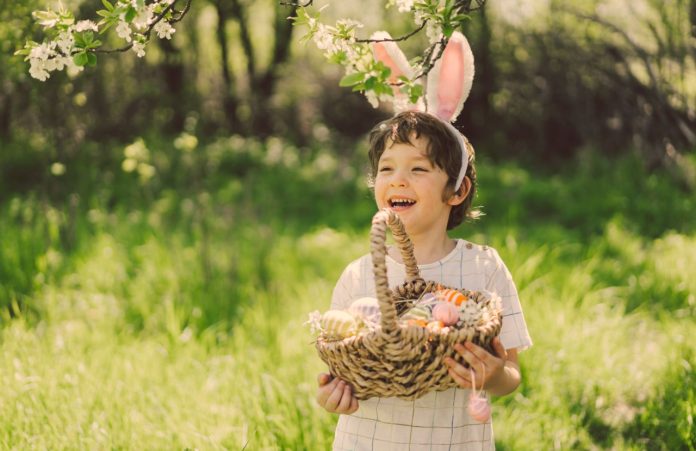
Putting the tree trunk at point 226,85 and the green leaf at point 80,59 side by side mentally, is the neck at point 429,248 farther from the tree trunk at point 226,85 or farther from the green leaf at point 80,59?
the tree trunk at point 226,85

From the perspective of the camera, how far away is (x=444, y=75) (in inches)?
84.0

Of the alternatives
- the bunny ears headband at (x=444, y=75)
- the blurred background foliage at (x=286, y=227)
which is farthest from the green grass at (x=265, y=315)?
the bunny ears headband at (x=444, y=75)

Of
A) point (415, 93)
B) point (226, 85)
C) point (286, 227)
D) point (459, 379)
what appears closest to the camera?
point (459, 379)

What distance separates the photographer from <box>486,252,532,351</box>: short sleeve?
1.92 meters

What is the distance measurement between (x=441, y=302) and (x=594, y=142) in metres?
6.33

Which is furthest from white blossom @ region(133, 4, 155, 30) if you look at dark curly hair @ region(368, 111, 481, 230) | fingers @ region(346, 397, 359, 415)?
fingers @ region(346, 397, 359, 415)

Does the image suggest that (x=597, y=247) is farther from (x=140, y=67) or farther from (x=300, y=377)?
(x=140, y=67)

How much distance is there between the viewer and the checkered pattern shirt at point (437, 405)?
1868 mm

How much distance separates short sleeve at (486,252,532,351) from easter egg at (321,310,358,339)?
1.48 ft

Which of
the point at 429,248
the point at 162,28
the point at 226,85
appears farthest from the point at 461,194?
the point at 226,85

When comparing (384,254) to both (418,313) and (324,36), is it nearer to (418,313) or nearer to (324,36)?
(418,313)

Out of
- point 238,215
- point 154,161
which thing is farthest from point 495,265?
point 154,161

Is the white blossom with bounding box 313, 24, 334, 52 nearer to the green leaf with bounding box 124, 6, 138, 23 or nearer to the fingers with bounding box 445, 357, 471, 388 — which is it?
the green leaf with bounding box 124, 6, 138, 23

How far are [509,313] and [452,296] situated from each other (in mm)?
293
